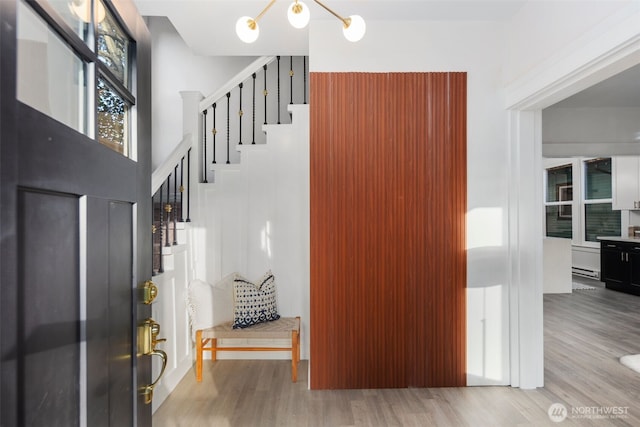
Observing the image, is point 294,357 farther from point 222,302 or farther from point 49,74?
point 49,74

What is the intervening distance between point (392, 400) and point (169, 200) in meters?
2.36

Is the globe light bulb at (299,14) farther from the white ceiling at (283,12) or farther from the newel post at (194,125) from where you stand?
the newel post at (194,125)

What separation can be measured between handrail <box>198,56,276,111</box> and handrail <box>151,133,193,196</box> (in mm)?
351

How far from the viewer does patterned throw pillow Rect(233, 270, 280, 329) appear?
10.9 feet

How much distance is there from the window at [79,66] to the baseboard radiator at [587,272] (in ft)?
30.1

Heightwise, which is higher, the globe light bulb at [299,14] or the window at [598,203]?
the globe light bulb at [299,14]

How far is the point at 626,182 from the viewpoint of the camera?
23.9 feet

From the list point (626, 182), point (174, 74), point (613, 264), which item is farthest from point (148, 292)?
point (626, 182)

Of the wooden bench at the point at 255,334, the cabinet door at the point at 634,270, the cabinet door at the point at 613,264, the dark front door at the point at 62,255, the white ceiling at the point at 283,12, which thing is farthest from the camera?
the cabinet door at the point at 613,264

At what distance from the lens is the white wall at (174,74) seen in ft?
14.9

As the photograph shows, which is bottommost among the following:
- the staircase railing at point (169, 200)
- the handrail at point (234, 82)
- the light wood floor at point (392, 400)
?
the light wood floor at point (392, 400)

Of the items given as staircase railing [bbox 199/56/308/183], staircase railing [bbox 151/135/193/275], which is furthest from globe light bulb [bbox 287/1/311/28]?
staircase railing [bbox 199/56/308/183]

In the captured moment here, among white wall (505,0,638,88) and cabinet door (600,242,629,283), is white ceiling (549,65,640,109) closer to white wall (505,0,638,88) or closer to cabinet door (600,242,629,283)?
white wall (505,0,638,88)

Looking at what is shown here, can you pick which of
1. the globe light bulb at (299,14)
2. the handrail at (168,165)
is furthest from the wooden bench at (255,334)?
the globe light bulb at (299,14)
